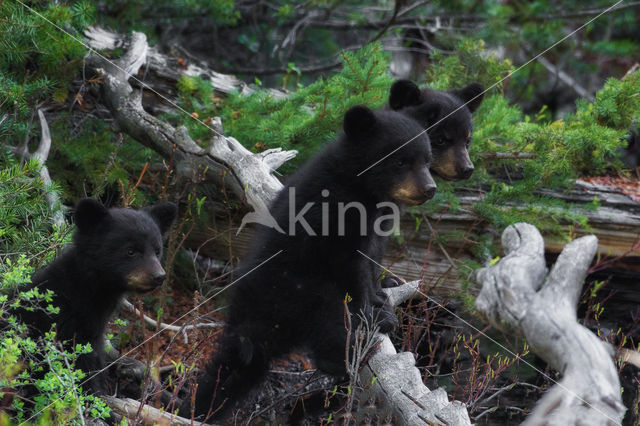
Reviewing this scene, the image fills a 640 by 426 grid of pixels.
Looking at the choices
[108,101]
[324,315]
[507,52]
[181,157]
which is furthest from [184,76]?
[507,52]

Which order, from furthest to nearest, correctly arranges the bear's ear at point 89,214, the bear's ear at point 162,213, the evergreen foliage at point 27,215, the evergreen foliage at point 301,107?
1. the evergreen foliage at point 301,107
2. the bear's ear at point 162,213
3. the evergreen foliage at point 27,215
4. the bear's ear at point 89,214

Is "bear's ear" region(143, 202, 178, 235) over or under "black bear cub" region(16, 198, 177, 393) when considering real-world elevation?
over

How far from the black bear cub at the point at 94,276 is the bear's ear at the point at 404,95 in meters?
2.13

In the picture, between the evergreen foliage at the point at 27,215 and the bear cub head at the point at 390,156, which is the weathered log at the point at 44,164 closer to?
the evergreen foliage at the point at 27,215

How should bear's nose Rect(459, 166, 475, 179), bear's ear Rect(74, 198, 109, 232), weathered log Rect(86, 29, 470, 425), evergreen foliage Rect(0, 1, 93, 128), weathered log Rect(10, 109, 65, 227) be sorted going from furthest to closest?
evergreen foliage Rect(0, 1, 93, 128), bear's nose Rect(459, 166, 475, 179), weathered log Rect(10, 109, 65, 227), bear's ear Rect(74, 198, 109, 232), weathered log Rect(86, 29, 470, 425)

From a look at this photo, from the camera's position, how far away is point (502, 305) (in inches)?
85.9

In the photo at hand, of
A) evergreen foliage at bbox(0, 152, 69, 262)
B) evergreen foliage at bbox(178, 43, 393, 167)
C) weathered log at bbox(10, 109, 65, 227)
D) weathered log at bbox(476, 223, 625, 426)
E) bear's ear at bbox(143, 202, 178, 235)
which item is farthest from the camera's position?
evergreen foliage at bbox(178, 43, 393, 167)

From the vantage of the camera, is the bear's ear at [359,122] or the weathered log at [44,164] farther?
the weathered log at [44,164]

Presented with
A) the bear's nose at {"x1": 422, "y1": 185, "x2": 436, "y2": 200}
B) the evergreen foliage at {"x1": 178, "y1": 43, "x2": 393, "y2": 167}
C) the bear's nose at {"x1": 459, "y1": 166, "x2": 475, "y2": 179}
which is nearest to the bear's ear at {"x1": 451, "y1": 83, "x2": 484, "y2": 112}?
the evergreen foliage at {"x1": 178, "y1": 43, "x2": 393, "y2": 167}

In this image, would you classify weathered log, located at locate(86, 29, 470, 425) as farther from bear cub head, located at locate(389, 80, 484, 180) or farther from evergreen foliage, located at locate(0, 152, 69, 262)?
evergreen foliage, located at locate(0, 152, 69, 262)

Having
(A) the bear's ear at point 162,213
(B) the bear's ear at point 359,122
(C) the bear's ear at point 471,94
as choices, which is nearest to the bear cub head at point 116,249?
(A) the bear's ear at point 162,213

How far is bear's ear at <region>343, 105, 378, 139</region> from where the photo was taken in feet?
12.6

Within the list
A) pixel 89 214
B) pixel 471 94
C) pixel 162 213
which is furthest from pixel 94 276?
pixel 471 94

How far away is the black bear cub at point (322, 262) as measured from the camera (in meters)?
3.88
